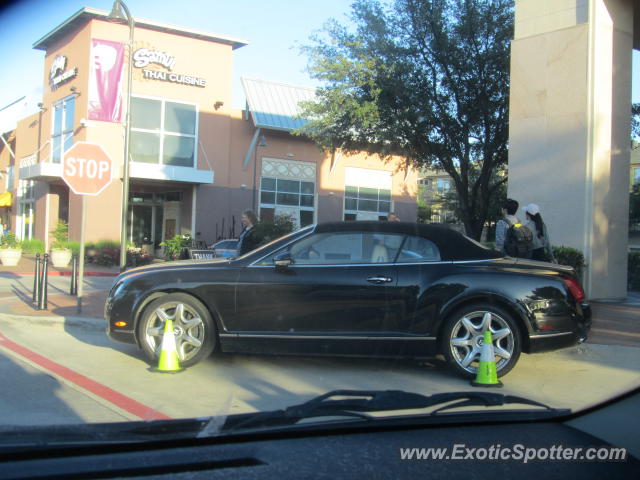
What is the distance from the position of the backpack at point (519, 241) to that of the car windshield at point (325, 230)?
0.03m

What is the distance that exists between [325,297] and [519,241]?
366cm

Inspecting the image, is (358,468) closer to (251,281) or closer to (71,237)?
(251,281)

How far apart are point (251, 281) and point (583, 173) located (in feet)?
27.3

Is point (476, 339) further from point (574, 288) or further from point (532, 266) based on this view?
point (574, 288)

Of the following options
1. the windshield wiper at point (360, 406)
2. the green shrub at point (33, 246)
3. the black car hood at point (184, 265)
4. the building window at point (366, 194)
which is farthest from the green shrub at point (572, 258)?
the green shrub at point (33, 246)

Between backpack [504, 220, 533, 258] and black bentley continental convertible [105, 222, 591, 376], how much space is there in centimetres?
214

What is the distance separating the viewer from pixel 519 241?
8.04m

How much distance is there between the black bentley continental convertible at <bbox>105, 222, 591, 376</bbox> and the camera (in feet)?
18.2

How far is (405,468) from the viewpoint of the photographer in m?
2.21

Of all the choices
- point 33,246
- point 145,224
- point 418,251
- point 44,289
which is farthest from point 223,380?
point 33,246

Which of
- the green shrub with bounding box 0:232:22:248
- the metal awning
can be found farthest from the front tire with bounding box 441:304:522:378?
the metal awning

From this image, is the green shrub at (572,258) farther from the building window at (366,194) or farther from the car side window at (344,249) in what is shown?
the building window at (366,194)

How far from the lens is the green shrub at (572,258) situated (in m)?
10.8

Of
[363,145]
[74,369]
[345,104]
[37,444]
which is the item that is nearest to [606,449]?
[37,444]
